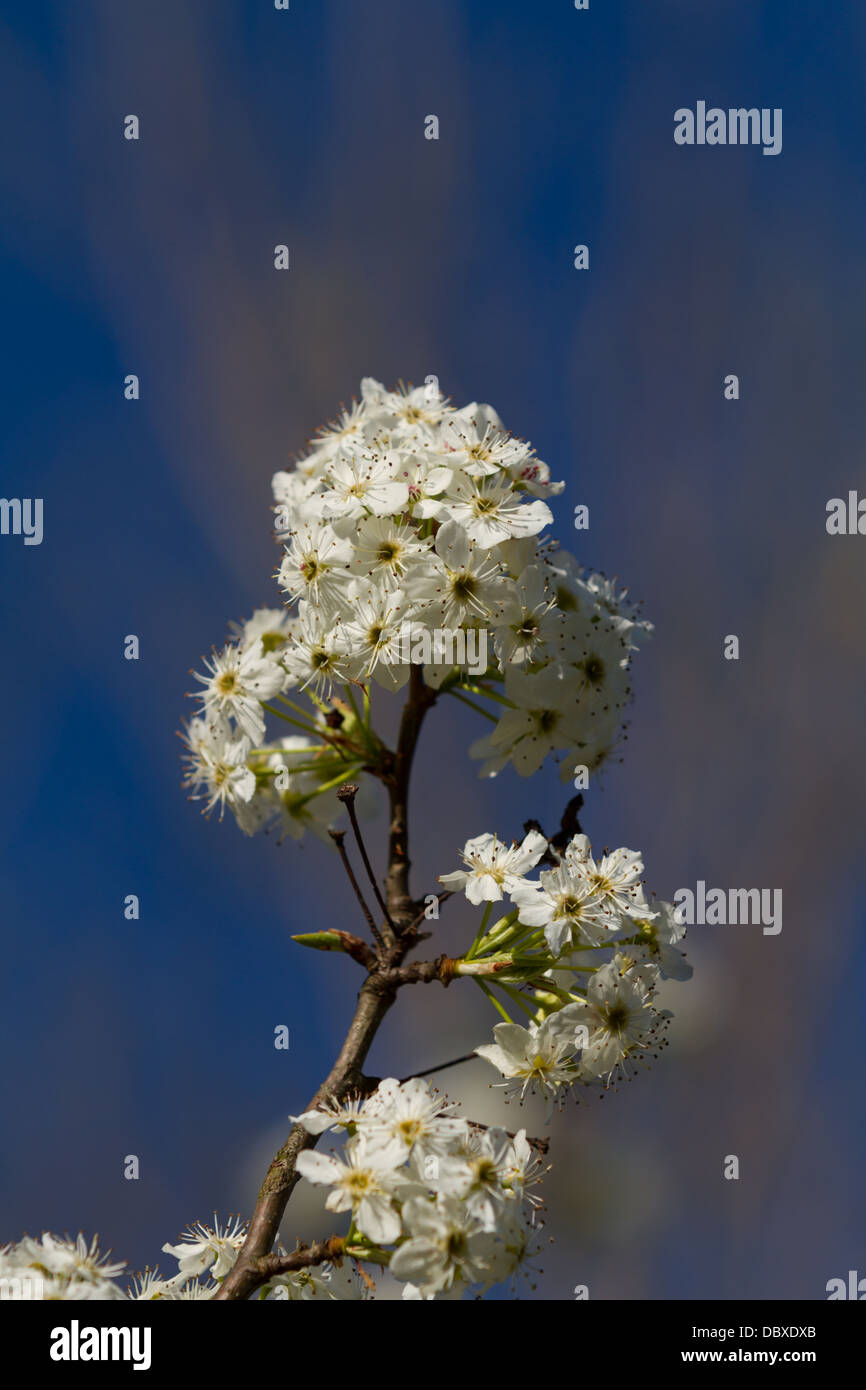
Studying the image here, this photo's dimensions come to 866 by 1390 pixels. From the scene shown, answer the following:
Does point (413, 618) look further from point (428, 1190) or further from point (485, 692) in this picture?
point (428, 1190)

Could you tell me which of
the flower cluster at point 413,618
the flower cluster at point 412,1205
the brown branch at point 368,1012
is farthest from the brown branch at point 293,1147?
the flower cluster at point 413,618

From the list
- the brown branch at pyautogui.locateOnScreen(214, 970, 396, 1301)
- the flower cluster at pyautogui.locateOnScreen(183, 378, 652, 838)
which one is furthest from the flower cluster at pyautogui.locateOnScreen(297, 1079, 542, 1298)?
the flower cluster at pyautogui.locateOnScreen(183, 378, 652, 838)

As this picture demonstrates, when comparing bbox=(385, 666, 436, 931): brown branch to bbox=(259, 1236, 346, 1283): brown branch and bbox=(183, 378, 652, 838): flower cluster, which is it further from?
bbox=(259, 1236, 346, 1283): brown branch

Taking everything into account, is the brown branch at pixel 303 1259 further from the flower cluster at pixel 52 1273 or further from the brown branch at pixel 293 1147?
the flower cluster at pixel 52 1273

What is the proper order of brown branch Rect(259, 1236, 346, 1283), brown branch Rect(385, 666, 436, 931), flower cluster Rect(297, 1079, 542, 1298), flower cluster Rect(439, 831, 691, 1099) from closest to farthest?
flower cluster Rect(297, 1079, 542, 1298) < brown branch Rect(259, 1236, 346, 1283) < flower cluster Rect(439, 831, 691, 1099) < brown branch Rect(385, 666, 436, 931)

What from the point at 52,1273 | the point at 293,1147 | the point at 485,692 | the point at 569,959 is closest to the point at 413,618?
the point at 485,692
